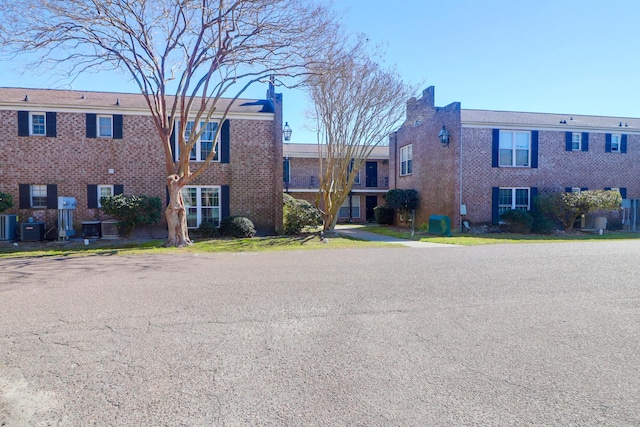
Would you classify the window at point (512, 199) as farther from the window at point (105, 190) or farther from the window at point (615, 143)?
the window at point (105, 190)

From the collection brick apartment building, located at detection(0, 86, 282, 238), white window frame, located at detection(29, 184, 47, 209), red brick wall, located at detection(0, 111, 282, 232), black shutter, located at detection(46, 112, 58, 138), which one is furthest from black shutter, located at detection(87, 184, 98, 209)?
black shutter, located at detection(46, 112, 58, 138)

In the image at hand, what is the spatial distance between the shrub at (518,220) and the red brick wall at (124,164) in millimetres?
10511

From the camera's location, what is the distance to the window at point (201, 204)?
16453mm

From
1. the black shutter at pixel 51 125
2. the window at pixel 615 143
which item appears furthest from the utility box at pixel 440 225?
the black shutter at pixel 51 125

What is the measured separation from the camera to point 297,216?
1698 centimetres

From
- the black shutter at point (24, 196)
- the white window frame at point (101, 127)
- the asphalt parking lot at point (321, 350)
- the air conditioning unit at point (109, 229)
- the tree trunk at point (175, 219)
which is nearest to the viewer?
the asphalt parking lot at point (321, 350)

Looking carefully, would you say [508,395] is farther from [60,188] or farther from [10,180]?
[10,180]

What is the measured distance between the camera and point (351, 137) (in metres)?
16.8

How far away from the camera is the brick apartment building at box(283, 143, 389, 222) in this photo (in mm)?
27234

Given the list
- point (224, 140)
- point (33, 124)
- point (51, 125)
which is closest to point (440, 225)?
point (224, 140)

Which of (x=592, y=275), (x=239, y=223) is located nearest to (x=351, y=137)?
(x=239, y=223)

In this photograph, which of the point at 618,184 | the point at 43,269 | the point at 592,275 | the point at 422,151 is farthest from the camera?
the point at 422,151

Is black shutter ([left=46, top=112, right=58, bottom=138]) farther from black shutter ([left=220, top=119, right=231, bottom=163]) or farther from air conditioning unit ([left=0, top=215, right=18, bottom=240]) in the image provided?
black shutter ([left=220, top=119, right=231, bottom=163])

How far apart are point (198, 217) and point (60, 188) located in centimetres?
559
